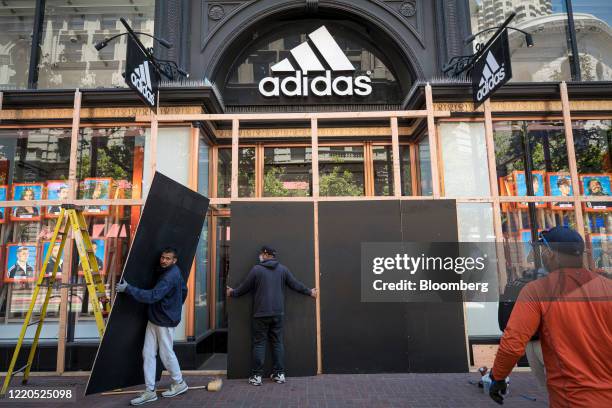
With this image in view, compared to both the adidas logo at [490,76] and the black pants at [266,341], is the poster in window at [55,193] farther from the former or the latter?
the adidas logo at [490,76]

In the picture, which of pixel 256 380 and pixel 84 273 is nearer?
pixel 84 273

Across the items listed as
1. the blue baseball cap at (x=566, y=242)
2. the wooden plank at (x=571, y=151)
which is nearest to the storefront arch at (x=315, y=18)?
the wooden plank at (x=571, y=151)

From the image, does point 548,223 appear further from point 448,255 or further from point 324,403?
point 324,403

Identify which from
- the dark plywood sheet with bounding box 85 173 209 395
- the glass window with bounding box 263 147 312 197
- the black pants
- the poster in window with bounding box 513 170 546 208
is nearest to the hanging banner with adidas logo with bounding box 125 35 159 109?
the dark plywood sheet with bounding box 85 173 209 395

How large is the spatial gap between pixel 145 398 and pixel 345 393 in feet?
8.41

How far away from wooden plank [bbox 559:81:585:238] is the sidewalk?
2.79 meters

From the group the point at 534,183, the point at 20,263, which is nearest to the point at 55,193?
the point at 20,263

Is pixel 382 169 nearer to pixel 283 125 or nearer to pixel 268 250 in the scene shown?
pixel 283 125

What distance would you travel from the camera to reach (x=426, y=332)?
602 cm

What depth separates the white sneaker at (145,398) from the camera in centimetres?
482

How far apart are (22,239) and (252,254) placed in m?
4.45

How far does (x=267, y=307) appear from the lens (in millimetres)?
5605

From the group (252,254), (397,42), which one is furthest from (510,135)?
(252,254)

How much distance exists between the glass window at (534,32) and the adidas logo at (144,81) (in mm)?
6273
